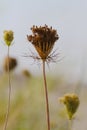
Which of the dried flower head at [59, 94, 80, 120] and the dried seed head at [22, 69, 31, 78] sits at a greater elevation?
the dried seed head at [22, 69, 31, 78]

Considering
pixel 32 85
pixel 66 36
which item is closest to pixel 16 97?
pixel 32 85

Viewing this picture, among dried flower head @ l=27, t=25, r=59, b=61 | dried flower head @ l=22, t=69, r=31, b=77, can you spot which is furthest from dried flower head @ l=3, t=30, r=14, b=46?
dried flower head @ l=22, t=69, r=31, b=77

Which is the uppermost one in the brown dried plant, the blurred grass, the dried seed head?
the brown dried plant

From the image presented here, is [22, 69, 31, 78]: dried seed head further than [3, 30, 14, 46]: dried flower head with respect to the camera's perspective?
Yes

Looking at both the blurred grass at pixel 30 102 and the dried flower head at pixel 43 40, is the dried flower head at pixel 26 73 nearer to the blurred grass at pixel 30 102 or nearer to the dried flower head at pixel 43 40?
the blurred grass at pixel 30 102

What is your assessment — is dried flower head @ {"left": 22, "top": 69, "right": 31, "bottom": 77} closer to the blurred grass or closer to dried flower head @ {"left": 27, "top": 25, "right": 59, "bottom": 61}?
the blurred grass

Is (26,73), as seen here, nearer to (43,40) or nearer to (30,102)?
(30,102)

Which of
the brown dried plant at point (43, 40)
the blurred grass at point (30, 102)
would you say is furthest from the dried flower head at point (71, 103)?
the blurred grass at point (30, 102)

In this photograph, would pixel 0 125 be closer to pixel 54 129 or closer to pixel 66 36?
pixel 54 129
